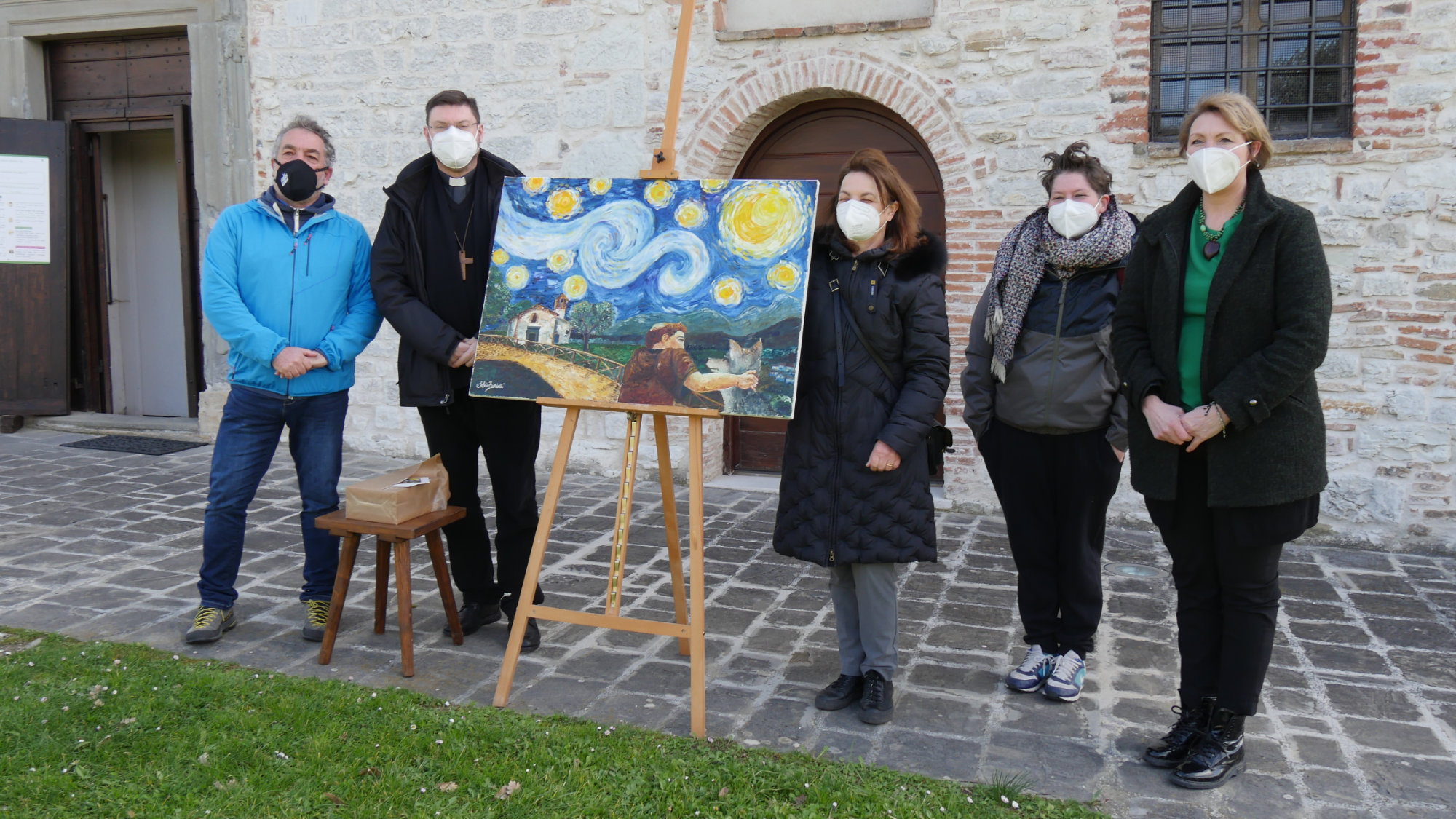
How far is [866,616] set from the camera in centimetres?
355

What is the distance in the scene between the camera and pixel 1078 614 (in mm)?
3709

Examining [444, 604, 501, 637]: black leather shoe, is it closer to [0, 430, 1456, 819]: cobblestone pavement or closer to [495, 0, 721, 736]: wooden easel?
[0, 430, 1456, 819]: cobblestone pavement

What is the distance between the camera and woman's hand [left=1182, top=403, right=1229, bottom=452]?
9.64ft

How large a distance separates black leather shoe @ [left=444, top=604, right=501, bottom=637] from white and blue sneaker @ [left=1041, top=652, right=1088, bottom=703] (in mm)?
2192

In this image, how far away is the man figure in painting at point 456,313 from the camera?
395 cm

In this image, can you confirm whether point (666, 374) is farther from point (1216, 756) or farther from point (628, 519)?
point (1216, 756)

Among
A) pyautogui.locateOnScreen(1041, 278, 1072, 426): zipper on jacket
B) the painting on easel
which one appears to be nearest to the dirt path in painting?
the painting on easel

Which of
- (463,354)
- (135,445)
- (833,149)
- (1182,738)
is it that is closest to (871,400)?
(1182,738)

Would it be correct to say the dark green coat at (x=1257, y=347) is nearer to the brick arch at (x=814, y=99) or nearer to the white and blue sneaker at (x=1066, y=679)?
the white and blue sneaker at (x=1066, y=679)

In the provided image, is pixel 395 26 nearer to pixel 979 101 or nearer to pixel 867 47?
pixel 867 47

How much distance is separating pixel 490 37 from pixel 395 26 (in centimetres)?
78

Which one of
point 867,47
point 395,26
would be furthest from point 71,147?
point 867,47

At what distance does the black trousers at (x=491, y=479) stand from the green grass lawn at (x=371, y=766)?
770 mm

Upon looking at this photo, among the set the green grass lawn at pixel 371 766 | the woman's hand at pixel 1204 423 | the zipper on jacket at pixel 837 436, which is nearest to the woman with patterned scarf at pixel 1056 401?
the woman's hand at pixel 1204 423
